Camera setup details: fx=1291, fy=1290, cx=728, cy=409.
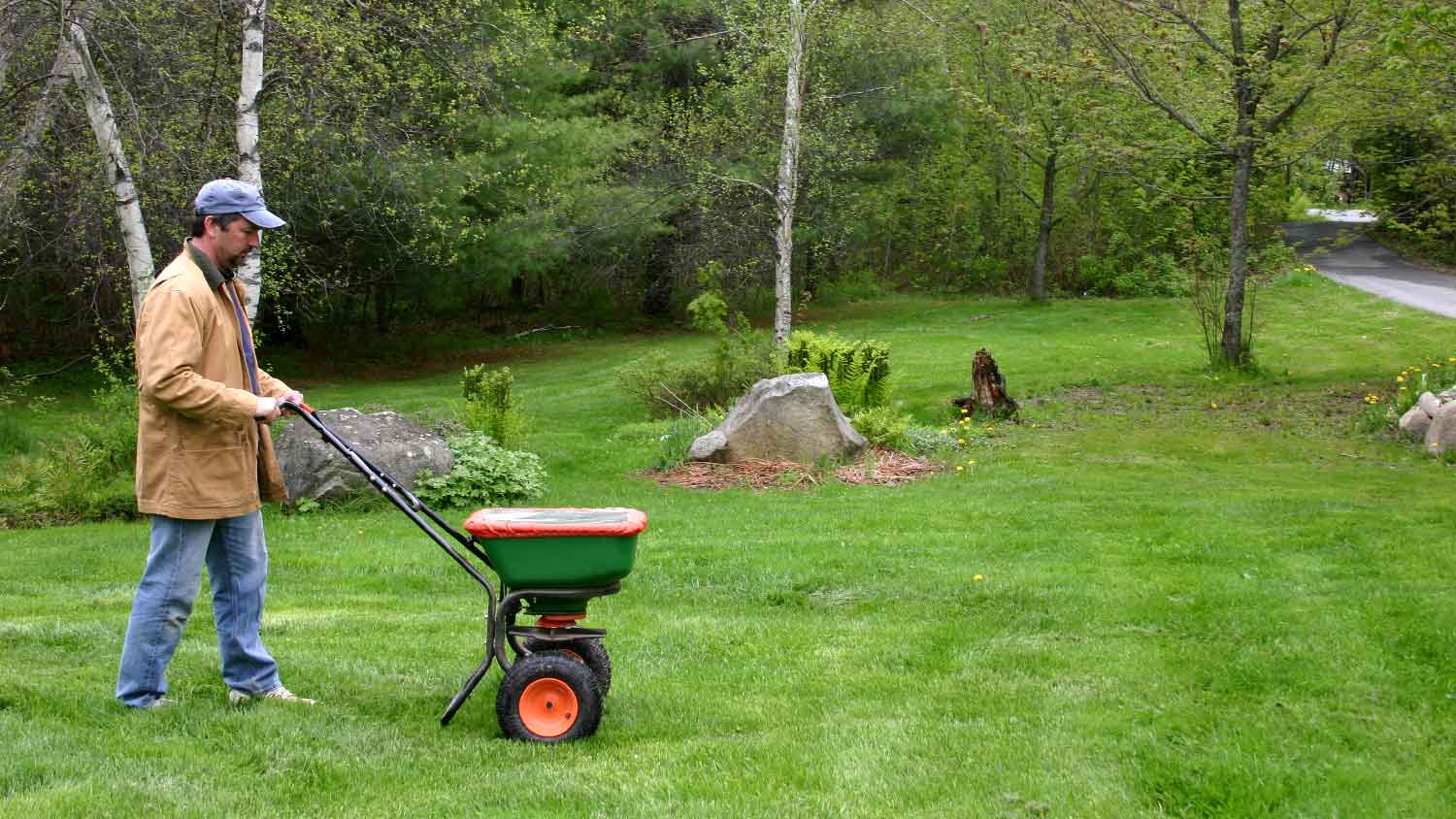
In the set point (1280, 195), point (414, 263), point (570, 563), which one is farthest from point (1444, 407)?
point (414, 263)

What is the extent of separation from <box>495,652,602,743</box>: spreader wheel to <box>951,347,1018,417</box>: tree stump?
36.3 ft

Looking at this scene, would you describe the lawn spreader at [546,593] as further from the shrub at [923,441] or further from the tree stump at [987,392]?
the tree stump at [987,392]

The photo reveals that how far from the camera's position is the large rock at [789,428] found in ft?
40.8

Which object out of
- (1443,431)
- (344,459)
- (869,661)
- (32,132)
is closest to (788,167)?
(344,459)

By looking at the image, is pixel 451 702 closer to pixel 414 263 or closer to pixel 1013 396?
pixel 1013 396

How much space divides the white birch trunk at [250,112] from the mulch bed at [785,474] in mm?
4126

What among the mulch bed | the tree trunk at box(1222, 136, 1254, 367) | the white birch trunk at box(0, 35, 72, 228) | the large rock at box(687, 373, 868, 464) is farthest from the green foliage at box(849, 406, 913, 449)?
the white birch trunk at box(0, 35, 72, 228)

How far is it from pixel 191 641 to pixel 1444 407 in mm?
11153

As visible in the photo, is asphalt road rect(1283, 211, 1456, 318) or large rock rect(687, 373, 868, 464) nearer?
large rock rect(687, 373, 868, 464)

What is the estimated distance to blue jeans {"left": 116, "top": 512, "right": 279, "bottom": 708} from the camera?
15.6 feet

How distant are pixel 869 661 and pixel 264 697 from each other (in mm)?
2581

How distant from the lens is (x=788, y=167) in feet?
58.3

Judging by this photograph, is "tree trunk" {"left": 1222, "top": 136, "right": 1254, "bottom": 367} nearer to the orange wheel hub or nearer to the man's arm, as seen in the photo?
the orange wheel hub

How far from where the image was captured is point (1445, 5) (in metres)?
10.9
